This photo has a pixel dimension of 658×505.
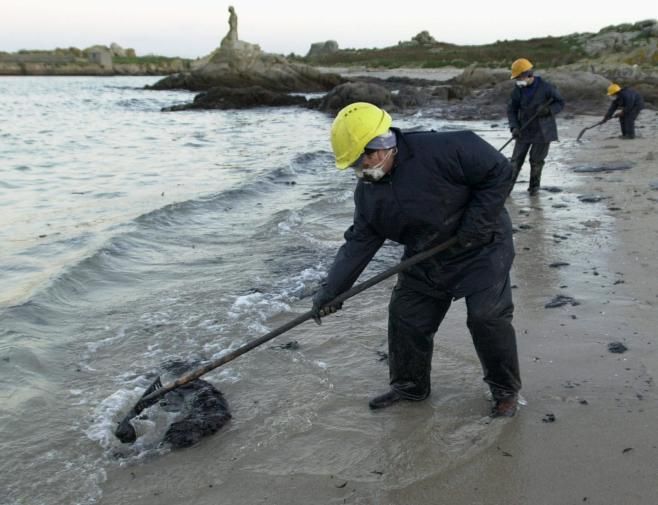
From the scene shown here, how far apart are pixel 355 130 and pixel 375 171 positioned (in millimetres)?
226

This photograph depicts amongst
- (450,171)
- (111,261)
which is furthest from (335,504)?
(111,261)

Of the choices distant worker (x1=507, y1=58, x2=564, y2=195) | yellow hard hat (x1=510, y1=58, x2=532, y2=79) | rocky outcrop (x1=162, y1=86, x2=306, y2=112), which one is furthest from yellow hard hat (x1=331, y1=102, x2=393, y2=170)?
rocky outcrop (x1=162, y1=86, x2=306, y2=112)

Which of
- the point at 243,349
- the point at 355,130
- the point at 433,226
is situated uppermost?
the point at 355,130

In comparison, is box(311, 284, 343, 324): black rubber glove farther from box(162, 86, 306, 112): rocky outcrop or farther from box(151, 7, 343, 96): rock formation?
box(151, 7, 343, 96): rock formation

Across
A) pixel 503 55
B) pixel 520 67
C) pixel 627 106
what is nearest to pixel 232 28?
pixel 503 55

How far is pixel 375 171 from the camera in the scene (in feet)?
10.3

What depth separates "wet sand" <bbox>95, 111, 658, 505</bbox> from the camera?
10.0ft

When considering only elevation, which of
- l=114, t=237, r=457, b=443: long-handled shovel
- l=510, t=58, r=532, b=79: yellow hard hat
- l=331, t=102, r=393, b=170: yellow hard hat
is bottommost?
l=114, t=237, r=457, b=443: long-handled shovel

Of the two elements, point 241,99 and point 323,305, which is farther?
point 241,99

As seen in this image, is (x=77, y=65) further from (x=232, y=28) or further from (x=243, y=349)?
(x=243, y=349)

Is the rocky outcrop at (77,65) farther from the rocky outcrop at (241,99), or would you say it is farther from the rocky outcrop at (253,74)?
the rocky outcrop at (241,99)

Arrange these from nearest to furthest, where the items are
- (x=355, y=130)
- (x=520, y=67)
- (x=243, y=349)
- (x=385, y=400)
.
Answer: (x=355, y=130), (x=243, y=349), (x=385, y=400), (x=520, y=67)

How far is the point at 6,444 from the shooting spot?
3822 mm

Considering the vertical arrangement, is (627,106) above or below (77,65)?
below
